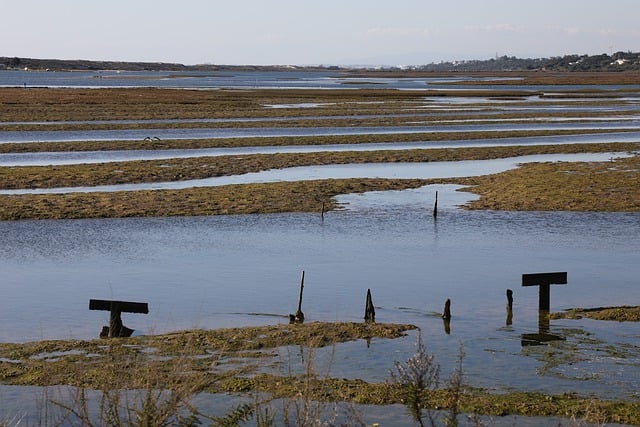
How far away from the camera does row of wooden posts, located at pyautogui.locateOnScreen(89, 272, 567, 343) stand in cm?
1947

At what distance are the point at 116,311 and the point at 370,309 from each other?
5528mm

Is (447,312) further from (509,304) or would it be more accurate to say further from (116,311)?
(116,311)

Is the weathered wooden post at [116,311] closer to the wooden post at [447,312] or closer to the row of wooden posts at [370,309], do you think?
the row of wooden posts at [370,309]

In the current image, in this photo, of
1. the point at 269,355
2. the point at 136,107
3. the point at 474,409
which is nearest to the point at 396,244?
the point at 269,355

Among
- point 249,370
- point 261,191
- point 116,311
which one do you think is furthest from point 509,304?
point 261,191

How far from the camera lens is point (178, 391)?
898 cm

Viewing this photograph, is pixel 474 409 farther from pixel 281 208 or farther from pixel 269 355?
pixel 281 208

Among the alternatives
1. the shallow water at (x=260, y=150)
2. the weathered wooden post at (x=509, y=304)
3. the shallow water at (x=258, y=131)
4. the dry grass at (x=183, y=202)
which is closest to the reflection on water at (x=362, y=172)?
the dry grass at (x=183, y=202)

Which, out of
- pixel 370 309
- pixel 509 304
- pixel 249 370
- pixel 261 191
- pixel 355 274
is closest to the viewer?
pixel 249 370

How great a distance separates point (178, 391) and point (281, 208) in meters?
27.9

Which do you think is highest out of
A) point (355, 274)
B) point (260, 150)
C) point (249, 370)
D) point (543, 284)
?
point (543, 284)

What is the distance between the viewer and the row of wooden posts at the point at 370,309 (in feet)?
63.9

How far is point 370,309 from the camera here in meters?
21.0

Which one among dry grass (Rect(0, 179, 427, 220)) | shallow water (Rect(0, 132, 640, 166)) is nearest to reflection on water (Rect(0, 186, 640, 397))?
dry grass (Rect(0, 179, 427, 220))
